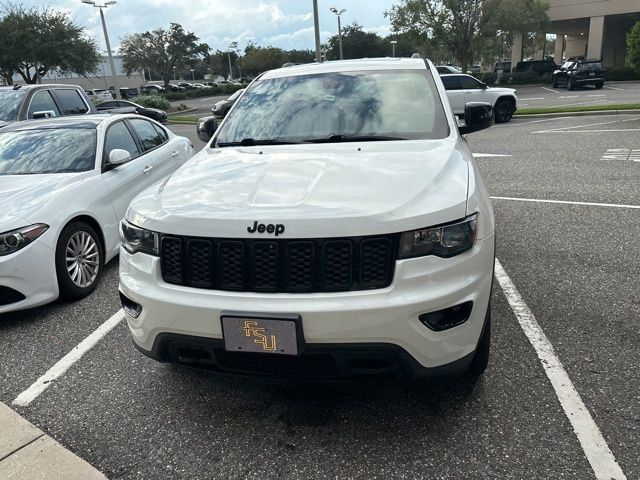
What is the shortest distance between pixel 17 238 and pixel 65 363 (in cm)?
107

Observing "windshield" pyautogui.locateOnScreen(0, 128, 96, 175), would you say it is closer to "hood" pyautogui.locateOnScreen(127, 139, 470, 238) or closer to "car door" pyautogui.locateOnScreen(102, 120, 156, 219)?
"car door" pyautogui.locateOnScreen(102, 120, 156, 219)

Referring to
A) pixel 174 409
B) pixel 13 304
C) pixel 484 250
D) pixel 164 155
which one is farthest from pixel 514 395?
pixel 164 155

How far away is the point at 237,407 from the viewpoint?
2812 millimetres

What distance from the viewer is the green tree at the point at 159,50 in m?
65.3

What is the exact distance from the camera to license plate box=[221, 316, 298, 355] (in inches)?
86.6

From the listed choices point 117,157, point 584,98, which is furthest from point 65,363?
point 584,98

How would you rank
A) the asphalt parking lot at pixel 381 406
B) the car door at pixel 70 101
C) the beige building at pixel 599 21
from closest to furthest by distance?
the asphalt parking lot at pixel 381 406
the car door at pixel 70 101
the beige building at pixel 599 21

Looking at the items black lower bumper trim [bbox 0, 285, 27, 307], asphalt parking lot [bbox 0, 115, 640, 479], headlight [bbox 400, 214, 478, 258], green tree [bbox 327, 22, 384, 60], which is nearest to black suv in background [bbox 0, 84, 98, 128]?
black lower bumper trim [bbox 0, 285, 27, 307]

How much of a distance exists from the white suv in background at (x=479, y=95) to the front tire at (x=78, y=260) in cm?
1330

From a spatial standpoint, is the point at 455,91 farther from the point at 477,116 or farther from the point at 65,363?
the point at 65,363

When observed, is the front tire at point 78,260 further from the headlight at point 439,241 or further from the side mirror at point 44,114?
the side mirror at point 44,114

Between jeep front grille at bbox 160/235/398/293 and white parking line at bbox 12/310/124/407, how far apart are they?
155 cm

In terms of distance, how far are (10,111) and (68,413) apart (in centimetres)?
749

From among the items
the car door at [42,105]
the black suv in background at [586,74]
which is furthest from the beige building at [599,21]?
the car door at [42,105]
